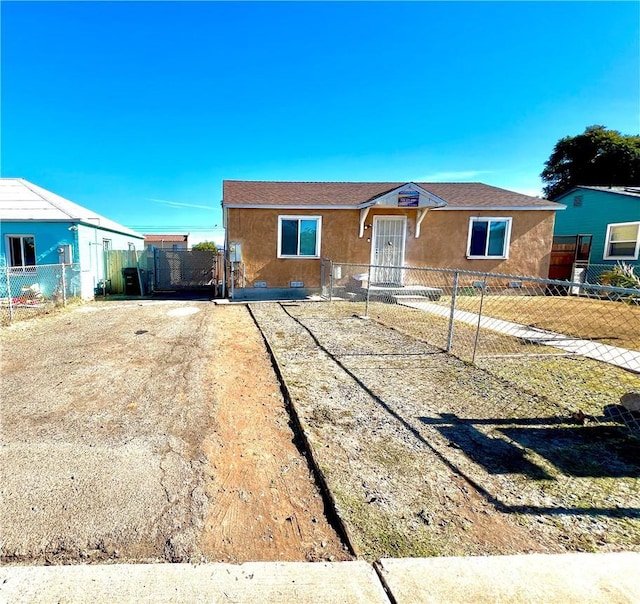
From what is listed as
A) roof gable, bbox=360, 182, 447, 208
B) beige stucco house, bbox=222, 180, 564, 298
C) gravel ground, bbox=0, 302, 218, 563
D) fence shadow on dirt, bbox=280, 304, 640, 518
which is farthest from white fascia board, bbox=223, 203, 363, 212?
fence shadow on dirt, bbox=280, 304, 640, 518

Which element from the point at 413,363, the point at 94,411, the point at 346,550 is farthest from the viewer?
the point at 413,363

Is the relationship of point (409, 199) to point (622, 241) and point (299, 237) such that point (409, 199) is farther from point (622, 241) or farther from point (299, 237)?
point (622, 241)

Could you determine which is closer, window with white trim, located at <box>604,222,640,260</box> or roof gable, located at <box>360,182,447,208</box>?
roof gable, located at <box>360,182,447,208</box>

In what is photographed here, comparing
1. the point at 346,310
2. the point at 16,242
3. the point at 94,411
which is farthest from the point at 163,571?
the point at 16,242

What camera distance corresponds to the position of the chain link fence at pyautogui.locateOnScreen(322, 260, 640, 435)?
4.11 m

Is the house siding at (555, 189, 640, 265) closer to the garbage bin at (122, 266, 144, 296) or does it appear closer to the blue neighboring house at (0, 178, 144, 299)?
the garbage bin at (122, 266, 144, 296)

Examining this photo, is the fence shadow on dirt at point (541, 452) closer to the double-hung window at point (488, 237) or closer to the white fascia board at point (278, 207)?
the white fascia board at point (278, 207)

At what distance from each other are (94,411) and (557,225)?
2150cm

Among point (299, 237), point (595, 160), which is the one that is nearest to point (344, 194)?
point (299, 237)

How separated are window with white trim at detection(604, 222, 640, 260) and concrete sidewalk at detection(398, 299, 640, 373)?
10654 millimetres

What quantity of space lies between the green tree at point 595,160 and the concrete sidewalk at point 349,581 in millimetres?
30481

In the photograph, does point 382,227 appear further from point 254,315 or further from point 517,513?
point 517,513

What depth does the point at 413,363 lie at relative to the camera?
5355 millimetres

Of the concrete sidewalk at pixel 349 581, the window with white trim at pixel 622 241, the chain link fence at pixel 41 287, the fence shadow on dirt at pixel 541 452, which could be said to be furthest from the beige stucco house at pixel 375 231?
the concrete sidewalk at pixel 349 581
